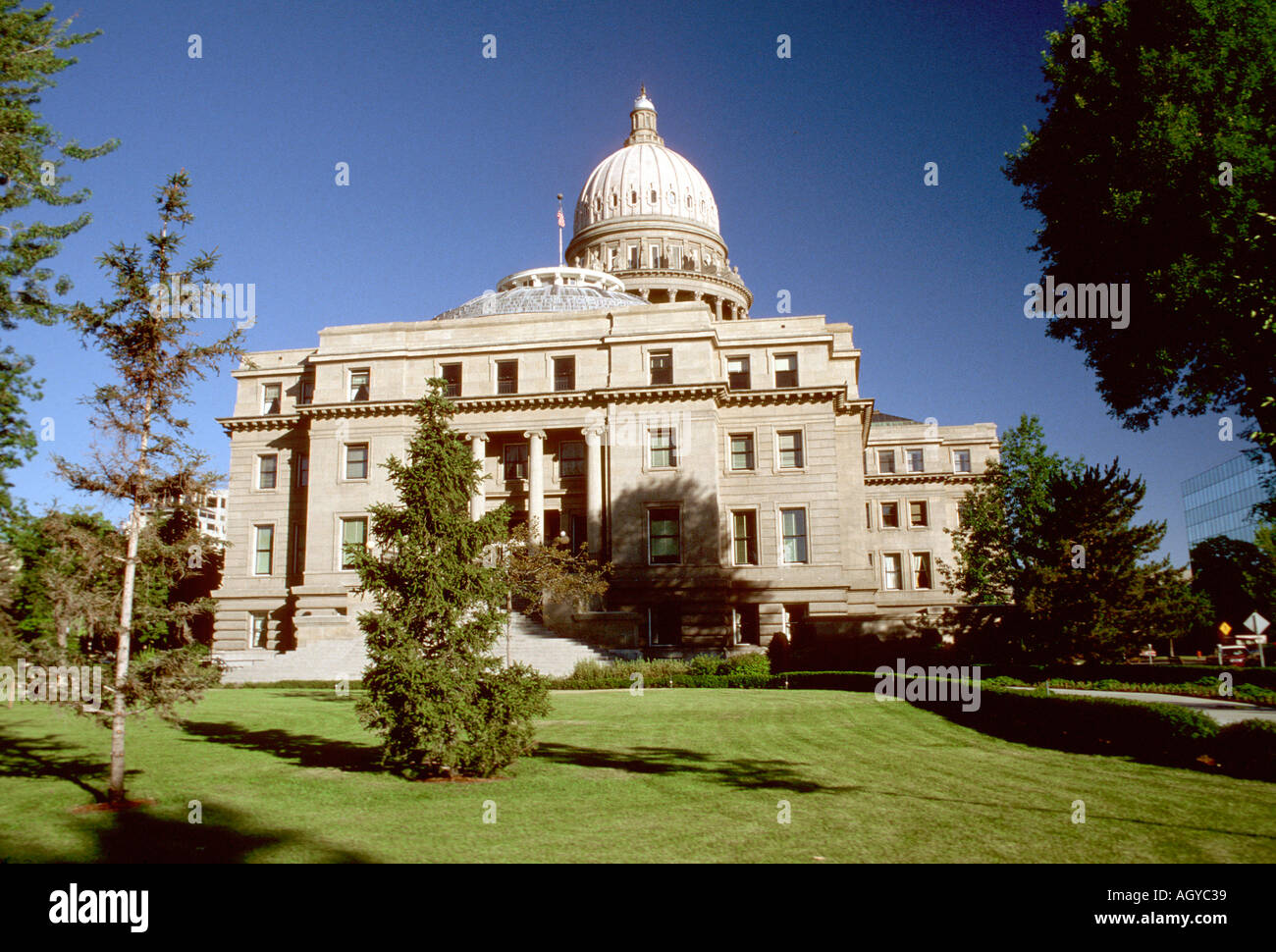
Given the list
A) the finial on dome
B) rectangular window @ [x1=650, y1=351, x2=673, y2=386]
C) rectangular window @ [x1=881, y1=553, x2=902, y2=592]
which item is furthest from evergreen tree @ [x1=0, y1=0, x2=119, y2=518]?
the finial on dome

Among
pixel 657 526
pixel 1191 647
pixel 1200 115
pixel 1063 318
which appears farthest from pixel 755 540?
pixel 1191 647

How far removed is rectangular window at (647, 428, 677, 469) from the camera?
44.3 m

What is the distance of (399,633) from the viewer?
555 inches

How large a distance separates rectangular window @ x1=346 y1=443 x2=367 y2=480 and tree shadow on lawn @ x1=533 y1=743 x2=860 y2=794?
3267 centimetres

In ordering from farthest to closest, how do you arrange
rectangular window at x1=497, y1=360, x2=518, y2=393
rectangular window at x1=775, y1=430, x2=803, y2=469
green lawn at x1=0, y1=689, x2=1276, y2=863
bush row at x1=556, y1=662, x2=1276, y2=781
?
1. rectangular window at x1=497, y1=360, x2=518, y2=393
2. rectangular window at x1=775, y1=430, x2=803, y2=469
3. bush row at x1=556, y1=662, x2=1276, y2=781
4. green lawn at x1=0, y1=689, x2=1276, y2=863

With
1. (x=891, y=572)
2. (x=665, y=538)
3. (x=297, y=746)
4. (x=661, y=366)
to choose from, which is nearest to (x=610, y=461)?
(x=665, y=538)

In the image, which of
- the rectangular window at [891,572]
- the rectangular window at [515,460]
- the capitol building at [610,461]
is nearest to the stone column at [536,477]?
the capitol building at [610,461]

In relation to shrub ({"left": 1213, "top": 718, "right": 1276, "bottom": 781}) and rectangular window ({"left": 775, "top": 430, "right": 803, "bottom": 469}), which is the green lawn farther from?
rectangular window ({"left": 775, "top": 430, "right": 803, "bottom": 469})

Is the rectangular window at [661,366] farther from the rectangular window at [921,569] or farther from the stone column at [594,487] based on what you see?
the rectangular window at [921,569]

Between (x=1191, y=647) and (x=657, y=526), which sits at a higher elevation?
(x=657, y=526)

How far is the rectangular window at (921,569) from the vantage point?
66.5 metres

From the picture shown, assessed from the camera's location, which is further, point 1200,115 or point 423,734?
point 1200,115

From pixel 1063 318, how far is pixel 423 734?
78.1ft
